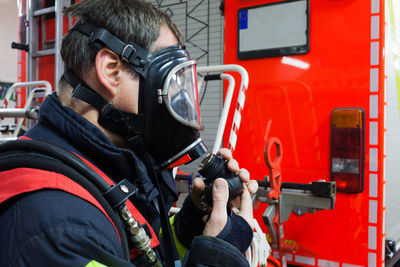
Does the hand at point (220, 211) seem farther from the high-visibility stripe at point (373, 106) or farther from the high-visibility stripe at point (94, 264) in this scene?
the high-visibility stripe at point (373, 106)

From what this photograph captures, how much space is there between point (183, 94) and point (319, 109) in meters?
1.27

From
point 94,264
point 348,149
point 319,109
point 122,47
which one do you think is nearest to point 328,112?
point 319,109

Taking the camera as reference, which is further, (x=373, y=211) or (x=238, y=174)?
(x=373, y=211)

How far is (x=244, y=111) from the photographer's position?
2.73 meters

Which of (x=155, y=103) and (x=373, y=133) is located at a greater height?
(x=155, y=103)

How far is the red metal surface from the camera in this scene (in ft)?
7.59

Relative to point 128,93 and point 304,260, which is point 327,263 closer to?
point 304,260

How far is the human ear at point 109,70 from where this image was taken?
1.26m

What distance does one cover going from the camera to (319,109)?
2.44 metres

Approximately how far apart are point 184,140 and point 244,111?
135 centimetres

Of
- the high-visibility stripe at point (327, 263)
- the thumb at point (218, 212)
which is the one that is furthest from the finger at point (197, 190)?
the high-visibility stripe at point (327, 263)

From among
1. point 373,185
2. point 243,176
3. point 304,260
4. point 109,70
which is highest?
point 109,70

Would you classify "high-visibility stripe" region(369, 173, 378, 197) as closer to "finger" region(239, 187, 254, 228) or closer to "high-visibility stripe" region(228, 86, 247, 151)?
"high-visibility stripe" region(228, 86, 247, 151)

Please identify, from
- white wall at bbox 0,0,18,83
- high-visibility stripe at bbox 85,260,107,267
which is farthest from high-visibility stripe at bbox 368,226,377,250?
white wall at bbox 0,0,18,83
